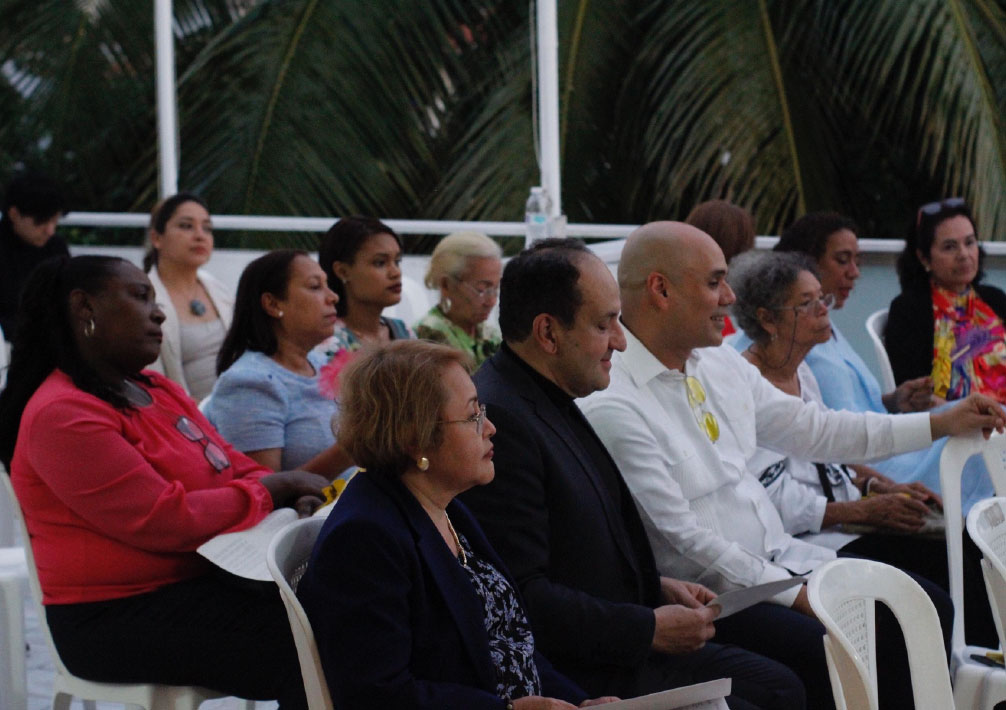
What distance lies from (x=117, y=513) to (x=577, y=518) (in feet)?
3.25

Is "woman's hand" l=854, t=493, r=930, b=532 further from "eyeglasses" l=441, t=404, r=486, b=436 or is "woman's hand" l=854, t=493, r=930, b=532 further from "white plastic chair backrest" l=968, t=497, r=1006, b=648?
"eyeglasses" l=441, t=404, r=486, b=436

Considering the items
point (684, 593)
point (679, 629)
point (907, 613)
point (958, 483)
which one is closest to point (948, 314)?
point (958, 483)

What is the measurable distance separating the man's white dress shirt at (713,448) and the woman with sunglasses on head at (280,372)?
2.79 ft

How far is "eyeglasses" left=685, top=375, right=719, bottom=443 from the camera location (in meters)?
3.27

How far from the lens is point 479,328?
474 cm

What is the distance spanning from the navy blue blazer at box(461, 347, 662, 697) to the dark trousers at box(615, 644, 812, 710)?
0.06 m

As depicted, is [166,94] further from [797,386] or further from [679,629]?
[679,629]

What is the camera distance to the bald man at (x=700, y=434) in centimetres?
302

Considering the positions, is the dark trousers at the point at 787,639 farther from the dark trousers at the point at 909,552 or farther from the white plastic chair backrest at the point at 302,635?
the white plastic chair backrest at the point at 302,635

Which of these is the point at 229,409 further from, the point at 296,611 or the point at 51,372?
the point at 296,611

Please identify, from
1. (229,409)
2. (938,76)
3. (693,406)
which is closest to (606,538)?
(693,406)

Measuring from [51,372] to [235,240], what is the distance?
19.3 feet

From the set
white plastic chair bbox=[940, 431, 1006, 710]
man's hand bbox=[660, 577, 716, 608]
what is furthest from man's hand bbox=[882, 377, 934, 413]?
man's hand bbox=[660, 577, 716, 608]

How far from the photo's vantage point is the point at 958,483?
11.9ft
